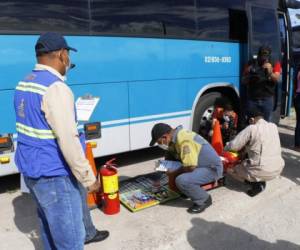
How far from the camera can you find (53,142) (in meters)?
2.28

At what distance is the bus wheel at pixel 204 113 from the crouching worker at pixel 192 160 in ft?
6.74

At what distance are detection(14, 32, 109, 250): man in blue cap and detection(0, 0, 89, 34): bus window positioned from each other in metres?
1.98

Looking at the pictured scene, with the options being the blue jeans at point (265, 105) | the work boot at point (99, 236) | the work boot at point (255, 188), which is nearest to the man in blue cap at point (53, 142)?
the work boot at point (99, 236)

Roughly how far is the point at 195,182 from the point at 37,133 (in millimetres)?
2144

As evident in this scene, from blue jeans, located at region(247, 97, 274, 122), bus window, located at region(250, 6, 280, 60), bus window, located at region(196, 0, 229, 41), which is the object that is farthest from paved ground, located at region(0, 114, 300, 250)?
bus window, located at region(250, 6, 280, 60)

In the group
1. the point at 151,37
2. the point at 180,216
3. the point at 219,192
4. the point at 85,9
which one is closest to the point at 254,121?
the point at 219,192

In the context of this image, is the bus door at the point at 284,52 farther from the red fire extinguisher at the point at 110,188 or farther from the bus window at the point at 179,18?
the red fire extinguisher at the point at 110,188

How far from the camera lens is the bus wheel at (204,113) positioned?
6121 millimetres

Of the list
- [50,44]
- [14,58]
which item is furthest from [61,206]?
[14,58]

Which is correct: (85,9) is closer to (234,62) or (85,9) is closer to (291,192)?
(234,62)

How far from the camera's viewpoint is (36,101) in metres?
2.21

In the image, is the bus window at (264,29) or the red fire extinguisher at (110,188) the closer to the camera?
the red fire extinguisher at (110,188)

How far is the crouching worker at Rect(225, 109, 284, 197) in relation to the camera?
171 inches

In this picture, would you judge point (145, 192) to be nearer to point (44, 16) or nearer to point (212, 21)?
point (44, 16)
